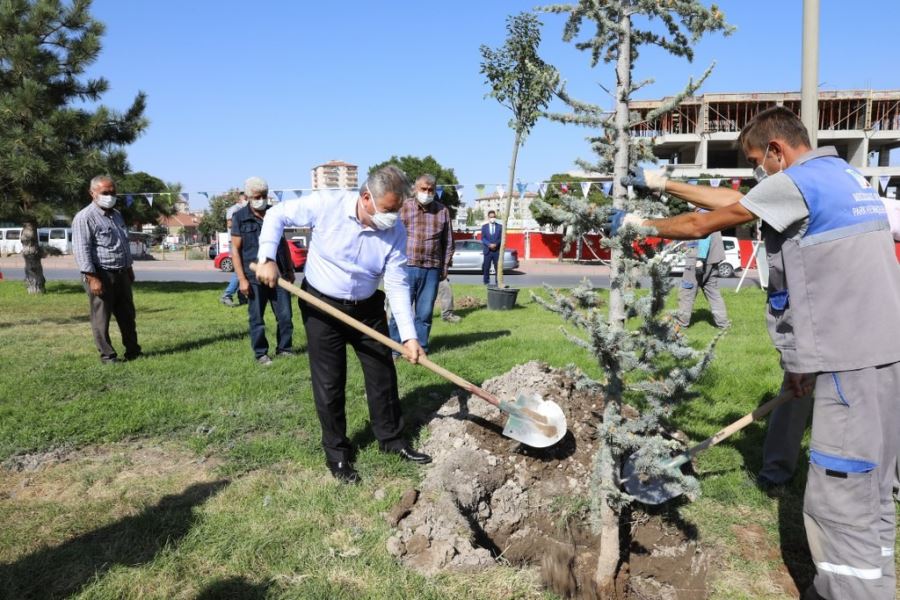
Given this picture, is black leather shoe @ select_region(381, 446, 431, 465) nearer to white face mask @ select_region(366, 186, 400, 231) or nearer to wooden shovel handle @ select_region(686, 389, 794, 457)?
white face mask @ select_region(366, 186, 400, 231)

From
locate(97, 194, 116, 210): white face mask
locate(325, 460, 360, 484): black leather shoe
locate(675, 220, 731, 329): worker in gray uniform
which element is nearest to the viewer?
locate(325, 460, 360, 484): black leather shoe

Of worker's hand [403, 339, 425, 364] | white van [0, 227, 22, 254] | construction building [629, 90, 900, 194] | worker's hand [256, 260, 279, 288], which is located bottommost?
worker's hand [403, 339, 425, 364]

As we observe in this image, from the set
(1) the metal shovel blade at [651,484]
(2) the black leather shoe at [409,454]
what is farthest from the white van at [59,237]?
(1) the metal shovel blade at [651,484]

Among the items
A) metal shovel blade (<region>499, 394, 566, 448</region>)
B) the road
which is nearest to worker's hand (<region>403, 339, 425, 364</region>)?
metal shovel blade (<region>499, 394, 566, 448</region>)

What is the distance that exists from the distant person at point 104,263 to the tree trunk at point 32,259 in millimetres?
8695

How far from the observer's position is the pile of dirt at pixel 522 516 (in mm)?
2992

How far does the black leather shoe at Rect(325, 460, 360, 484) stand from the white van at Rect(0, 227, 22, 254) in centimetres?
3769

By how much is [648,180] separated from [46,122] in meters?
13.9

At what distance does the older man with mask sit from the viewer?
363 cm

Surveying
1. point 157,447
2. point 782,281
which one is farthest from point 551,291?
point 157,447

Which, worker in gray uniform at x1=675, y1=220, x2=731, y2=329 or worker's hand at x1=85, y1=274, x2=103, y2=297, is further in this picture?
worker in gray uniform at x1=675, y1=220, x2=731, y2=329

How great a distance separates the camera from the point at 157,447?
416 centimetres

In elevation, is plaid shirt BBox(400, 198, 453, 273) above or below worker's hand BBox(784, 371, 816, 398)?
above

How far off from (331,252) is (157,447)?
185cm
